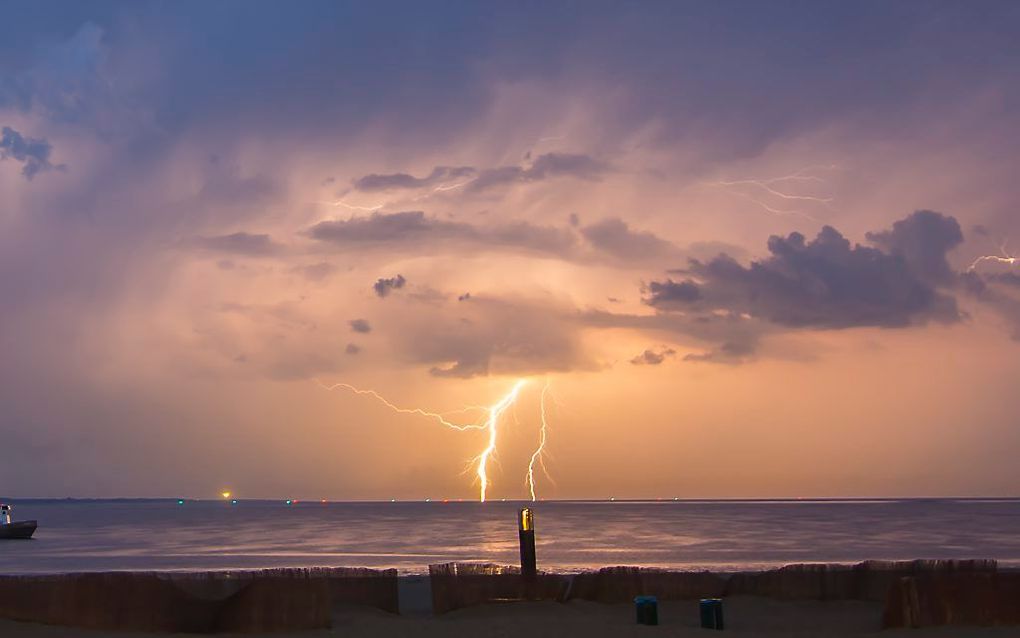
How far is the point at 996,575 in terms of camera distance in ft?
62.2

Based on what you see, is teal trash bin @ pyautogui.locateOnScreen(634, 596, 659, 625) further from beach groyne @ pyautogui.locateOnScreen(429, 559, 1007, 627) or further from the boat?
the boat

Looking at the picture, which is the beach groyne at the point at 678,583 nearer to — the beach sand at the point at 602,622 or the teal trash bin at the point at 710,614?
the beach sand at the point at 602,622

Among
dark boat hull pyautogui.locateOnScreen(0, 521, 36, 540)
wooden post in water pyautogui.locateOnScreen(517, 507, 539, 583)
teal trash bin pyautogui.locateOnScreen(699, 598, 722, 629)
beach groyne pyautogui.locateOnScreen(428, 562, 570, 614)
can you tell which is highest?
wooden post in water pyautogui.locateOnScreen(517, 507, 539, 583)

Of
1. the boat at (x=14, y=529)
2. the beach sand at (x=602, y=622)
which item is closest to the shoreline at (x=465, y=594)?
the beach sand at (x=602, y=622)

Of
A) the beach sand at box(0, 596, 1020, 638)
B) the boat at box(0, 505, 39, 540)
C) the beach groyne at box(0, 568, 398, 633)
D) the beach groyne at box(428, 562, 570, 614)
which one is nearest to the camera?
the beach sand at box(0, 596, 1020, 638)

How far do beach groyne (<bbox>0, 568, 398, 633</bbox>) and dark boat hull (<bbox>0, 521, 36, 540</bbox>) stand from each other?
81.1 metres

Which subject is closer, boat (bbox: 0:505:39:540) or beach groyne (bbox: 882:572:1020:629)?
beach groyne (bbox: 882:572:1020:629)

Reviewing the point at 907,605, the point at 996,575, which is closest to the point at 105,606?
the point at 907,605

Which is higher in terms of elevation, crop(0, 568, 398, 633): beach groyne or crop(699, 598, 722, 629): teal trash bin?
crop(0, 568, 398, 633): beach groyne

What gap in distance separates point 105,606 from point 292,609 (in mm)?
3849

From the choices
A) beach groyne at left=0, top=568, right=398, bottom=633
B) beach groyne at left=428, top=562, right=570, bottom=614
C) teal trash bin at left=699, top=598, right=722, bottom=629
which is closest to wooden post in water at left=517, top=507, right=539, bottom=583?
beach groyne at left=428, top=562, right=570, bottom=614

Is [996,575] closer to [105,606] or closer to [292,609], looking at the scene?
[292,609]

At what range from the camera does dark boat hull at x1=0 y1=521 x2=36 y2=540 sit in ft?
297

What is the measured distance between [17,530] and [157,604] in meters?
83.3
